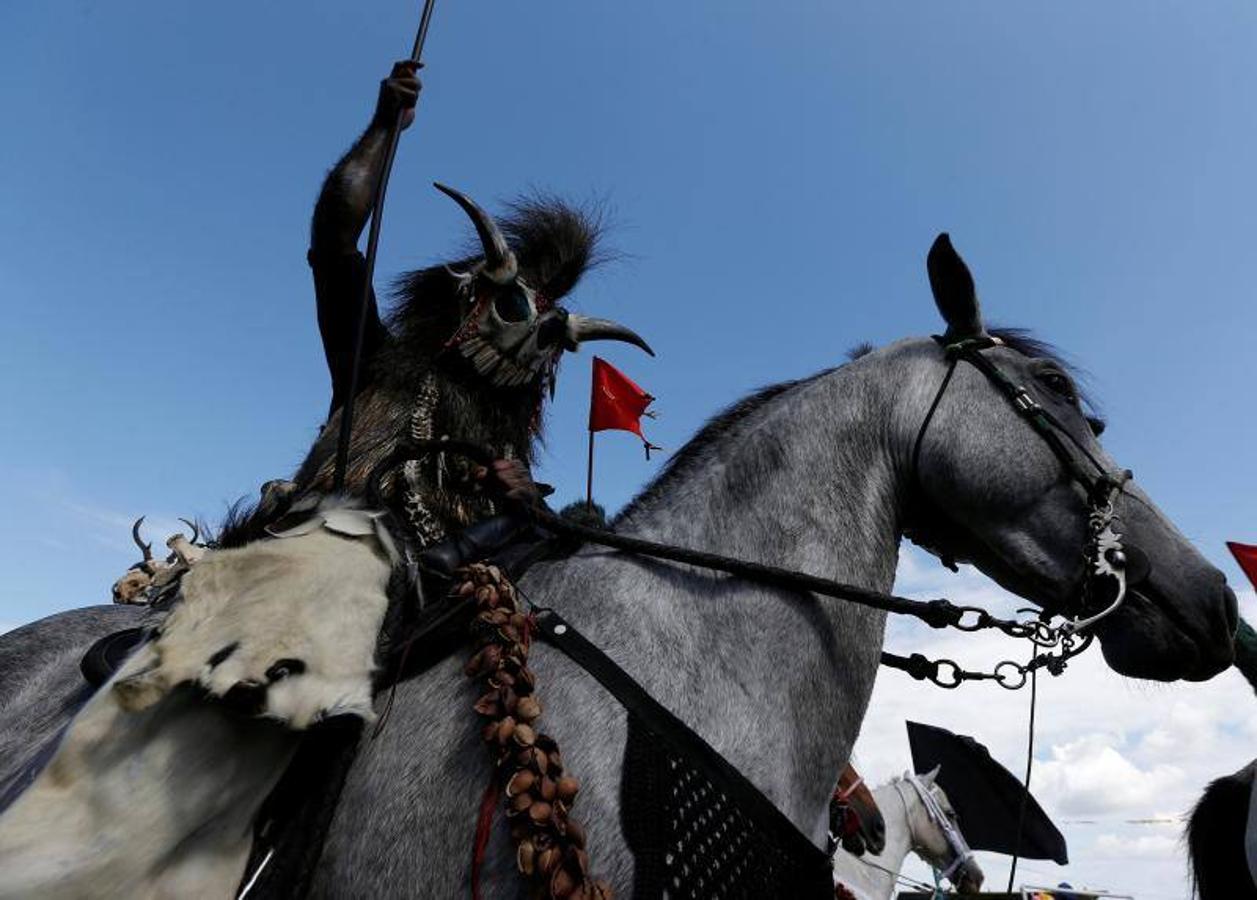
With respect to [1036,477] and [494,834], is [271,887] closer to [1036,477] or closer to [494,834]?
[494,834]

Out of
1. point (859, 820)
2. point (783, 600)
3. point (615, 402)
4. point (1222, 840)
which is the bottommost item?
point (783, 600)

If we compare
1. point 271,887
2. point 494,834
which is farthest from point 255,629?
point 494,834

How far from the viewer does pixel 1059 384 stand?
10.2ft

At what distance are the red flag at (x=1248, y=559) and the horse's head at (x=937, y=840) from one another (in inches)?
199

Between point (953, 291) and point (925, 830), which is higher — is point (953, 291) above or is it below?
above

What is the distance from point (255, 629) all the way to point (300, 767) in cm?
40

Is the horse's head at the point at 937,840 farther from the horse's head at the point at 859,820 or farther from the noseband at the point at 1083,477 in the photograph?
the noseband at the point at 1083,477

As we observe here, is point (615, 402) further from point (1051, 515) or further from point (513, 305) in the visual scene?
point (1051, 515)

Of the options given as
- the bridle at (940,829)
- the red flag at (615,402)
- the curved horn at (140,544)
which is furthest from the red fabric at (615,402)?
the bridle at (940,829)

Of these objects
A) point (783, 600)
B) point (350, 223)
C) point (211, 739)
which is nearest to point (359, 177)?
point (350, 223)

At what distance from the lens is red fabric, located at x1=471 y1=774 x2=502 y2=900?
1.98m

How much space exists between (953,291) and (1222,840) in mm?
5450

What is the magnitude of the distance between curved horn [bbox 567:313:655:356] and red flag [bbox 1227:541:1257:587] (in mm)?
6207

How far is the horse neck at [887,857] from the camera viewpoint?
314 inches
